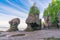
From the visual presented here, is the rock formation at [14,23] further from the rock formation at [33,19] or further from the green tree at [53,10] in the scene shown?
the green tree at [53,10]

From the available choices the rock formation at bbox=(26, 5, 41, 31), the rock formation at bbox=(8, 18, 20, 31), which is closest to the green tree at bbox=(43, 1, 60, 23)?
the rock formation at bbox=(26, 5, 41, 31)

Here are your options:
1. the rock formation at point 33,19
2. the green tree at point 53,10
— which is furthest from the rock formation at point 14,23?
the green tree at point 53,10

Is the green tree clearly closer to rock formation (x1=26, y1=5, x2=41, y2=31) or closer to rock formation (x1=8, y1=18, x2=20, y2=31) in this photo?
rock formation (x1=26, y1=5, x2=41, y2=31)

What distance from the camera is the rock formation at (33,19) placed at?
37.3 ft

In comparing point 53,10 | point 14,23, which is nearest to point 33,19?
point 14,23

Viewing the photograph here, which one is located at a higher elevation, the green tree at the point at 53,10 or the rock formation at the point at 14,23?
the green tree at the point at 53,10

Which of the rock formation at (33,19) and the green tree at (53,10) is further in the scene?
the green tree at (53,10)

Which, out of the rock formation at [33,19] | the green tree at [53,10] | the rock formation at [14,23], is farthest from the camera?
the green tree at [53,10]

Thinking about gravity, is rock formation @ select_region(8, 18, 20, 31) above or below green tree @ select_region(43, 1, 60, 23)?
below

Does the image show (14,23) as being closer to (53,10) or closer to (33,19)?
(33,19)

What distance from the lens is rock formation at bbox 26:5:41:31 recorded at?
11.4 meters

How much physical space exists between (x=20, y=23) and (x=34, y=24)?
3.03 feet

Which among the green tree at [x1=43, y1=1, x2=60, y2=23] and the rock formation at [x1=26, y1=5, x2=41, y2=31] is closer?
the rock formation at [x1=26, y1=5, x2=41, y2=31]

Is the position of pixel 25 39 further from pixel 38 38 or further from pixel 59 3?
pixel 59 3
